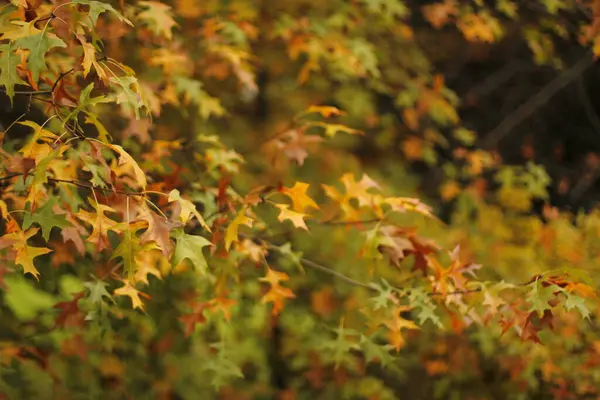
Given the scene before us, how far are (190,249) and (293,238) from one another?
2.98 m

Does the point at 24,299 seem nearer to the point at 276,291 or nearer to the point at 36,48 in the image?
the point at 276,291

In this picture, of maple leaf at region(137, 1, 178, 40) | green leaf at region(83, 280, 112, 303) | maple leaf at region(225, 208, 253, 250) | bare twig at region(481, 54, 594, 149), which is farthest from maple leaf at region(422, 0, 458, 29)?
green leaf at region(83, 280, 112, 303)

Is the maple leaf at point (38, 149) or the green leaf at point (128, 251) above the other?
the maple leaf at point (38, 149)

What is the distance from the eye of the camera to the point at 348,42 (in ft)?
14.8

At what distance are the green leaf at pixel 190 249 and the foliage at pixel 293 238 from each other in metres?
0.45

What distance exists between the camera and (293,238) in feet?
16.6

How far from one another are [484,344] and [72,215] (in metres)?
3.30

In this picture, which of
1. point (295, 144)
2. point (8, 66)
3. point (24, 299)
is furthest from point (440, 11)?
point (8, 66)

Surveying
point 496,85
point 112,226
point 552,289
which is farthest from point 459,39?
point 112,226

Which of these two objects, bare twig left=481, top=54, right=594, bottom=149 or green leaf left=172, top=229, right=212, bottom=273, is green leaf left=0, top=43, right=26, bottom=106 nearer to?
green leaf left=172, top=229, right=212, bottom=273

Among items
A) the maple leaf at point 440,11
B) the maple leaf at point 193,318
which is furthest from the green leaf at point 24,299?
the maple leaf at point 440,11

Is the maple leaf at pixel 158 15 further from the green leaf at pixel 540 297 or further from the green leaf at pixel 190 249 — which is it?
the green leaf at pixel 540 297

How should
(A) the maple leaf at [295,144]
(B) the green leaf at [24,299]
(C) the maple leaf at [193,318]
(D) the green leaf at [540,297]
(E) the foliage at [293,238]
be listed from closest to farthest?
1. (D) the green leaf at [540,297]
2. (E) the foliage at [293,238]
3. (C) the maple leaf at [193,318]
4. (A) the maple leaf at [295,144]
5. (B) the green leaf at [24,299]

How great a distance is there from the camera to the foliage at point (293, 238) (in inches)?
119
